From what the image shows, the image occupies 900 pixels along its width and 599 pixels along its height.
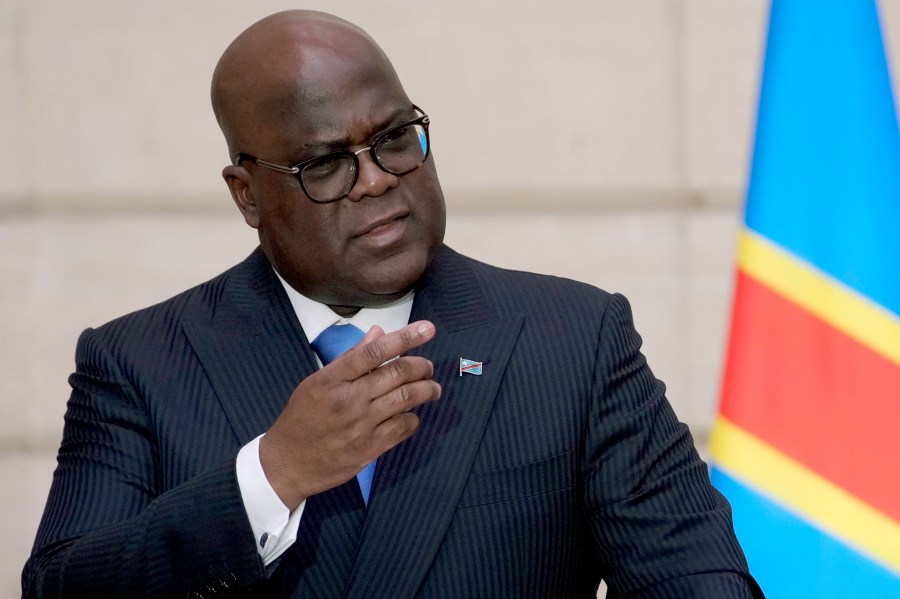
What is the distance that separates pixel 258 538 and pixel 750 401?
4.66 ft

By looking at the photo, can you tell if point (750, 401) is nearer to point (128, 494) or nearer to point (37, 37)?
point (128, 494)

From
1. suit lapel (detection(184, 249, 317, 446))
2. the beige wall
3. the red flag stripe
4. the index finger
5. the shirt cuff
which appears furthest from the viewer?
the beige wall

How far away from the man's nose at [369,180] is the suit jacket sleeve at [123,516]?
415 mm

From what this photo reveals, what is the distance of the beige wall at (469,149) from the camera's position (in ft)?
10.1

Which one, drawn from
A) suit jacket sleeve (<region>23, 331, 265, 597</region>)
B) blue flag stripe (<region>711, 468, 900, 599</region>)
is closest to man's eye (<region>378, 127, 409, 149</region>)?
suit jacket sleeve (<region>23, 331, 265, 597</region>)

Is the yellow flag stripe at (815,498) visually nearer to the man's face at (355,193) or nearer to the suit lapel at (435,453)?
the suit lapel at (435,453)

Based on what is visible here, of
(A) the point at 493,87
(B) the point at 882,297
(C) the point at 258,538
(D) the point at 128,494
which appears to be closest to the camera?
(C) the point at 258,538

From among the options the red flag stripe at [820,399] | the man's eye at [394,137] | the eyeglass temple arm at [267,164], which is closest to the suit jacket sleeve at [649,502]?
the man's eye at [394,137]

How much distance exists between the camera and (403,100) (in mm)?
1772

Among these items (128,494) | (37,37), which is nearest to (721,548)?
(128,494)

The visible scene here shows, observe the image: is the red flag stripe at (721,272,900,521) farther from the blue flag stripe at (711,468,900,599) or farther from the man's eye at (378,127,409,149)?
the man's eye at (378,127,409,149)

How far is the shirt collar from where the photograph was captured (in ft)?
6.21

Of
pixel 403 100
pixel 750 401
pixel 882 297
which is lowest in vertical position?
pixel 750 401

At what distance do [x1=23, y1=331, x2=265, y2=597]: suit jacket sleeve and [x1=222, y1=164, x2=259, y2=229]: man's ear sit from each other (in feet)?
1.00
